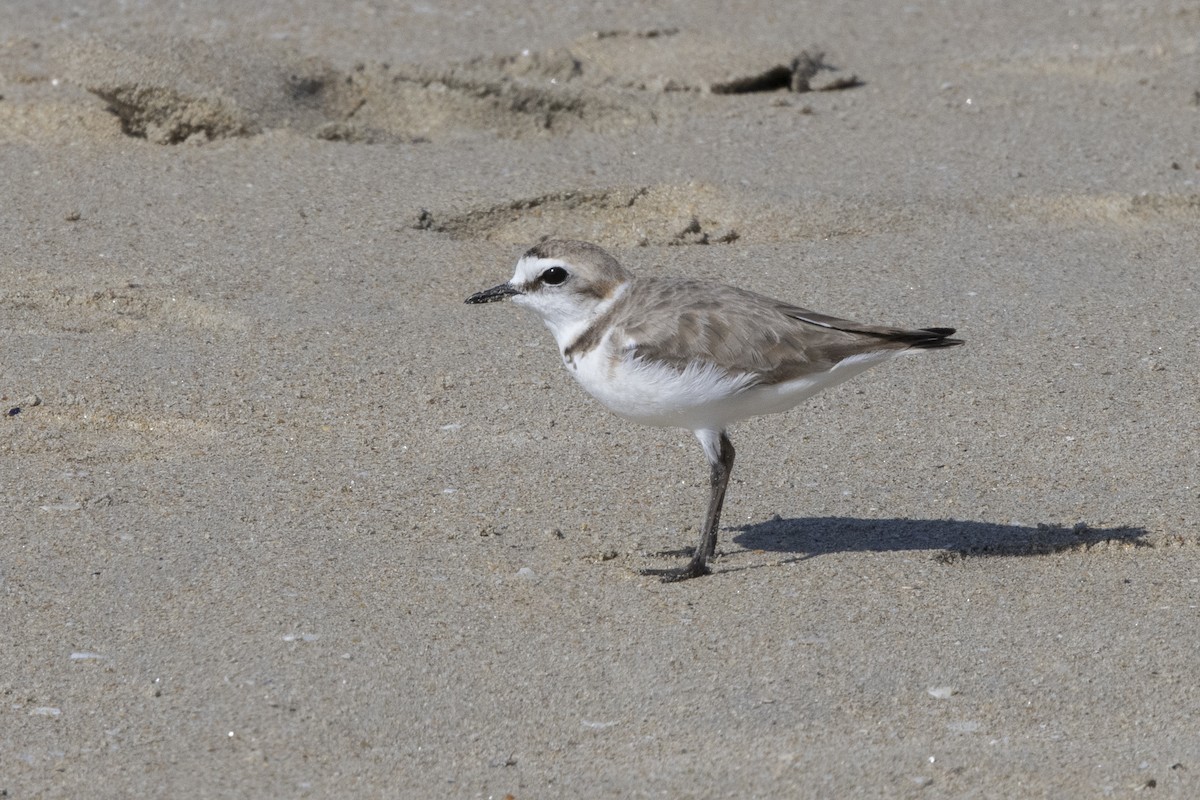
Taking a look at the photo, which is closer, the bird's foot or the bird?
the bird

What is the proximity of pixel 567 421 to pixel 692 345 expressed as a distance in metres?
1.20

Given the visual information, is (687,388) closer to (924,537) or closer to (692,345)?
(692,345)

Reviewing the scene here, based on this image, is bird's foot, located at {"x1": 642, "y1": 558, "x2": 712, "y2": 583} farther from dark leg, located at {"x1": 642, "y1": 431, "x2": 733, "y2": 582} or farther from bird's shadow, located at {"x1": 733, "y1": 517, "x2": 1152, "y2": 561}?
bird's shadow, located at {"x1": 733, "y1": 517, "x2": 1152, "y2": 561}

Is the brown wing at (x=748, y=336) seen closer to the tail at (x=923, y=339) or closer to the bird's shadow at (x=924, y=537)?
the tail at (x=923, y=339)

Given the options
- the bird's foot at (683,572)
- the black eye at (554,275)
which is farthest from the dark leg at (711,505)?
the black eye at (554,275)

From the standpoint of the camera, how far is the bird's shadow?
4750 millimetres

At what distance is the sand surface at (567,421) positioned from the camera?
12.5 feet

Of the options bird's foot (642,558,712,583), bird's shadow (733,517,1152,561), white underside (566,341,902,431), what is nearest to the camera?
white underside (566,341,902,431)

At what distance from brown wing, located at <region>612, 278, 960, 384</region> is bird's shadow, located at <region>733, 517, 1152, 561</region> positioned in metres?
0.62

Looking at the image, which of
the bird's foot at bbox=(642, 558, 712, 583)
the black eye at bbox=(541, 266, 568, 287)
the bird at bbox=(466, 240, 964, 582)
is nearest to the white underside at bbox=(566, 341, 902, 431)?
the bird at bbox=(466, 240, 964, 582)

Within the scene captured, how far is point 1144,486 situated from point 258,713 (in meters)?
2.89

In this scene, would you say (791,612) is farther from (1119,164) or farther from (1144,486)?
(1119,164)

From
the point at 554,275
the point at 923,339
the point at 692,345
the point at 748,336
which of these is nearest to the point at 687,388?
the point at 692,345

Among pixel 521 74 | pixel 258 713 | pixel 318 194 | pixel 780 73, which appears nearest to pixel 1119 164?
pixel 780 73
